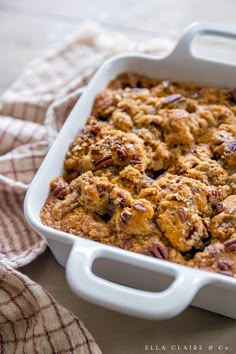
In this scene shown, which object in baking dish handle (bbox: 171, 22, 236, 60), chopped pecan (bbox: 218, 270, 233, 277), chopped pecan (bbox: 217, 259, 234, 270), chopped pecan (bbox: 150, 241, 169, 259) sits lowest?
chopped pecan (bbox: 150, 241, 169, 259)

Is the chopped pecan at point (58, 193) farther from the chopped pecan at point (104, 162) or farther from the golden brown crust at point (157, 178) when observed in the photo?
the chopped pecan at point (104, 162)

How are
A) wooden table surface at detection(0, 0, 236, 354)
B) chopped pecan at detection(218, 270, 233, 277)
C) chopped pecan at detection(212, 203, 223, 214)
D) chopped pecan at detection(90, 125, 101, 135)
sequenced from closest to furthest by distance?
chopped pecan at detection(218, 270, 233, 277) < chopped pecan at detection(212, 203, 223, 214) < chopped pecan at detection(90, 125, 101, 135) < wooden table surface at detection(0, 0, 236, 354)

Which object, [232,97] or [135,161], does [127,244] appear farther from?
[232,97]

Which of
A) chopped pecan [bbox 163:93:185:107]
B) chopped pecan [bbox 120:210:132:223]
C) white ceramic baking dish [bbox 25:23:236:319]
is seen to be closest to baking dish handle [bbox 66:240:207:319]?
white ceramic baking dish [bbox 25:23:236:319]

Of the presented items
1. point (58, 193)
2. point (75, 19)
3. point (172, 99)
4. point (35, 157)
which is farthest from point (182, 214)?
point (75, 19)

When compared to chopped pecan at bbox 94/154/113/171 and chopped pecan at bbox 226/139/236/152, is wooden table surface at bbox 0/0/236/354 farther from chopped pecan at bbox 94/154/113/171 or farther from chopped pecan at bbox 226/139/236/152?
chopped pecan at bbox 226/139/236/152

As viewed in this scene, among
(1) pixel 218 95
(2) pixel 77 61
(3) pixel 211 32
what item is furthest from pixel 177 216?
(2) pixel 77 61

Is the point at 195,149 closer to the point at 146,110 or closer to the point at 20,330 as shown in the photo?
the point at 146,110
